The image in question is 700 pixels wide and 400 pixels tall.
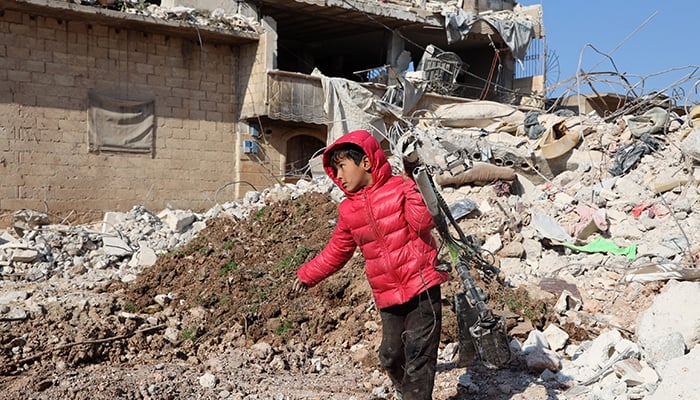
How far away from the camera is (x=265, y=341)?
257 inches

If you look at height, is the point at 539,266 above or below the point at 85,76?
below

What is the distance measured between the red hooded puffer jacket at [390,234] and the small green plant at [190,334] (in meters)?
3.03

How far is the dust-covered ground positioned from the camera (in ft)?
17.0

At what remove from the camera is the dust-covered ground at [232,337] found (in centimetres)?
517

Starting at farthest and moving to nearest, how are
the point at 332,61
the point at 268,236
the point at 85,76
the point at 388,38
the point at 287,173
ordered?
1. the point at 332,61
2. the point at 388,38
3. the point at 287,173
4. the point at 85,76
5. the point at 268,236

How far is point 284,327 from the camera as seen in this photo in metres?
6.65

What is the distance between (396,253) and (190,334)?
329 centimetres

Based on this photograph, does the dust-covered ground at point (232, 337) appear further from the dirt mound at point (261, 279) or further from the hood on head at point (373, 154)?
the hood on head at point (373, 154)

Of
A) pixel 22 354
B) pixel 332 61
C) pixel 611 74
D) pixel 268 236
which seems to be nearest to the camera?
pixel 22 354

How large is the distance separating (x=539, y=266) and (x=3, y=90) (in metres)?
9.38

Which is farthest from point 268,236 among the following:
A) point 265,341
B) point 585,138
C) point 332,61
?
point 332,61

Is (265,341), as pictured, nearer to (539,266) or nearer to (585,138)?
(539,266)

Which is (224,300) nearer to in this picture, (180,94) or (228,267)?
(228,267)

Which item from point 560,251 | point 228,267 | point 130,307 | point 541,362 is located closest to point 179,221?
point 228,267
